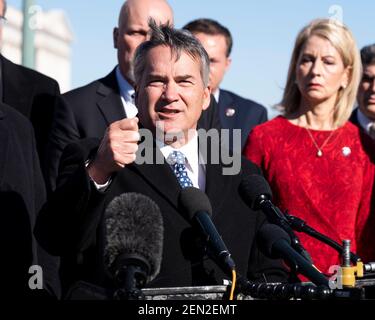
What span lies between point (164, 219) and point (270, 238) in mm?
671

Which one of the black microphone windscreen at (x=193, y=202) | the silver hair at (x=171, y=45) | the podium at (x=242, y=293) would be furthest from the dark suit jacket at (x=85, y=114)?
the podium at (x=242, y=293)

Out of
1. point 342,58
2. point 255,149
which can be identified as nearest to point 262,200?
point 255,149

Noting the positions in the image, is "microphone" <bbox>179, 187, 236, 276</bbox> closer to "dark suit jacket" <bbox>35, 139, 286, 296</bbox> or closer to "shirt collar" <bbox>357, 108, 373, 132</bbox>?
"dark suit jacket" <bbox>35, 139, 286, 296</bbox>

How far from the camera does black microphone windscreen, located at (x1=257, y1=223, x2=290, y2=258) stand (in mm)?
3666

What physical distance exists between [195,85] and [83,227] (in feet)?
3.29

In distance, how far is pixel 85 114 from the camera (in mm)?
6340

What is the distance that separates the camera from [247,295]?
3.51 metres

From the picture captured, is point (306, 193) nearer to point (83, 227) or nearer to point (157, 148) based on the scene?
point (157, 148)

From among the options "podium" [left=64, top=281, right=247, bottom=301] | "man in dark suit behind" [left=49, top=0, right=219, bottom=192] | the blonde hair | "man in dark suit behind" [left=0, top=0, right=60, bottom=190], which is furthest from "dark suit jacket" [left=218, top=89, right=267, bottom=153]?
"podium" [left=64, top=281, right=247, bottom=301]

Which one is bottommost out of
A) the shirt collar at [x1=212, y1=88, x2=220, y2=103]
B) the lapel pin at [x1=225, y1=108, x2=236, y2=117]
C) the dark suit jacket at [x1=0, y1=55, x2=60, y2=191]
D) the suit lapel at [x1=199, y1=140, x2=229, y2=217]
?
the suit lapel at [x1=199, y1=140, x2=229, y2=217]

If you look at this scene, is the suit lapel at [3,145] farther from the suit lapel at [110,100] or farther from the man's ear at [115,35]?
the man's ear at [115,35]

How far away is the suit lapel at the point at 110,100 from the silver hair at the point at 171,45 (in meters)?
1.80

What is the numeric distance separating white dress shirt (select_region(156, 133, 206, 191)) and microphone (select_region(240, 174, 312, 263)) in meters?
0.48

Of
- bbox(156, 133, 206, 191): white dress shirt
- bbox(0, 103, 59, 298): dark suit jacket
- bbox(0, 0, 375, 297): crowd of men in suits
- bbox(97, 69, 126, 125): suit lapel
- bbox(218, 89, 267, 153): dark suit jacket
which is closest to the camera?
bbox(0, 0, 375, 297): crowd of men in suits
